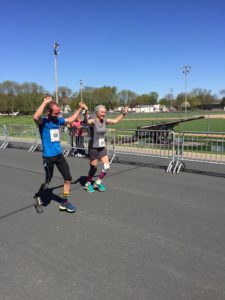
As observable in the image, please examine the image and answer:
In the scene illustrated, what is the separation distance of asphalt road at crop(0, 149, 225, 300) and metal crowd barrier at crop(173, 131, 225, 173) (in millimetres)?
1806

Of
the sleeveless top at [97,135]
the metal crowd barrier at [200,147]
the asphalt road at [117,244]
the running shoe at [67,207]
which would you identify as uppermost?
the sleeveless top at [97,135]

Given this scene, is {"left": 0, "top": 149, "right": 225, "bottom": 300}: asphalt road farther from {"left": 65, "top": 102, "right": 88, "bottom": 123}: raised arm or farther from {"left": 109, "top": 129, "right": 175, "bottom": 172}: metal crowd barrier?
{"left": 109, "top": 129, "right": 175, "bottom": 172}: metal crowd barrier

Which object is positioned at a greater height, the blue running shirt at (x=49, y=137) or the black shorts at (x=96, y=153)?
the blue running shirt at (x=49, y=137)

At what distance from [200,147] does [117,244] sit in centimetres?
699

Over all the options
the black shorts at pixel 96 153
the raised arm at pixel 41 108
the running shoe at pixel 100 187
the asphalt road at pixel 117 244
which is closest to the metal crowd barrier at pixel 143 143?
the asphalt road at pixel 117 244

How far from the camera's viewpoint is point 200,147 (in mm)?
10047

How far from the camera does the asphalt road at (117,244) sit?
295cm

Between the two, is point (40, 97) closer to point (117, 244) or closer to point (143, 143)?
point (143, 143)

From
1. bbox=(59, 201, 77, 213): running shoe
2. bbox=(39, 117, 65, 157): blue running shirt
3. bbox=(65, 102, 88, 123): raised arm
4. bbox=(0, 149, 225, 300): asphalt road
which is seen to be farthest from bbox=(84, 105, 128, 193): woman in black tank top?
bbox=(39, 117, 65, 157): blue running shirt

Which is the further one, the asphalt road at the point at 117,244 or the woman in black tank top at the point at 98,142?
the woman in black tank top at the point at 98,142

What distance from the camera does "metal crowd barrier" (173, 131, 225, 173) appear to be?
862cm

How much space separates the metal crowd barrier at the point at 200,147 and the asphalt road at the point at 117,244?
5.93ft

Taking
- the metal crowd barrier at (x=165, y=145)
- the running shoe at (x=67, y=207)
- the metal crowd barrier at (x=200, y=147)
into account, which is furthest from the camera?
the metal crowd barrier at (x=165, y=145)

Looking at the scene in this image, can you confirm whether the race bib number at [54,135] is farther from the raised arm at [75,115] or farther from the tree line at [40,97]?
the tree line at [40,97]
